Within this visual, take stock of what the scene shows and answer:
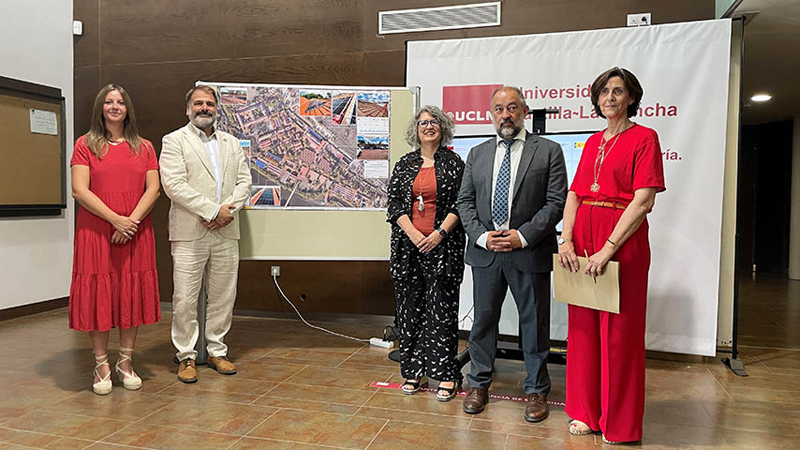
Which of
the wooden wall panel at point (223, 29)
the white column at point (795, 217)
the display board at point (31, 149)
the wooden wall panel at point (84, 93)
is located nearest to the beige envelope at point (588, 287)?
the wooden wall panel at point (223, 29)

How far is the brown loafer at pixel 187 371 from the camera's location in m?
3.51

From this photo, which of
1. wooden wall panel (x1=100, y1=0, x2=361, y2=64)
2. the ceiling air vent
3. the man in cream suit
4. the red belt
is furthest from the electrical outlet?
the man in cream suit

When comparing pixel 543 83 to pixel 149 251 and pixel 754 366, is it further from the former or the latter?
pixel 149 251

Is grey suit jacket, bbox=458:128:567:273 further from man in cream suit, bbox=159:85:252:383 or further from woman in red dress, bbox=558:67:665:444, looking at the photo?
man in cream suit, bbox=159:85:252:383

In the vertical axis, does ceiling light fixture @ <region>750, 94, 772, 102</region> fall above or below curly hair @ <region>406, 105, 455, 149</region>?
above

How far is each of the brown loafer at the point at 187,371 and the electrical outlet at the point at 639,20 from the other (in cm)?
391

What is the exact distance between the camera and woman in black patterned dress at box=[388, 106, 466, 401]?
324 cm

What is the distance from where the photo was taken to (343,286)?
5.32 metres

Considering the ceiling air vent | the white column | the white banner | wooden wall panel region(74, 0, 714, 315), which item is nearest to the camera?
the white banner

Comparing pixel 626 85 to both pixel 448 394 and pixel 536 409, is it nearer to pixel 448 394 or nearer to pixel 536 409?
pixel 536 409

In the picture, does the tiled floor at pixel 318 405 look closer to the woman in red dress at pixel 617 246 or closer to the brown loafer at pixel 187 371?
the brown loafer at pixel 187 371

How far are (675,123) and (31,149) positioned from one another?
5.39 m

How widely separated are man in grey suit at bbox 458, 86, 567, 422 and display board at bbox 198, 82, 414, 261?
1237mm

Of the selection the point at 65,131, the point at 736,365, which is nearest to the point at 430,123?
the point at 736,365
